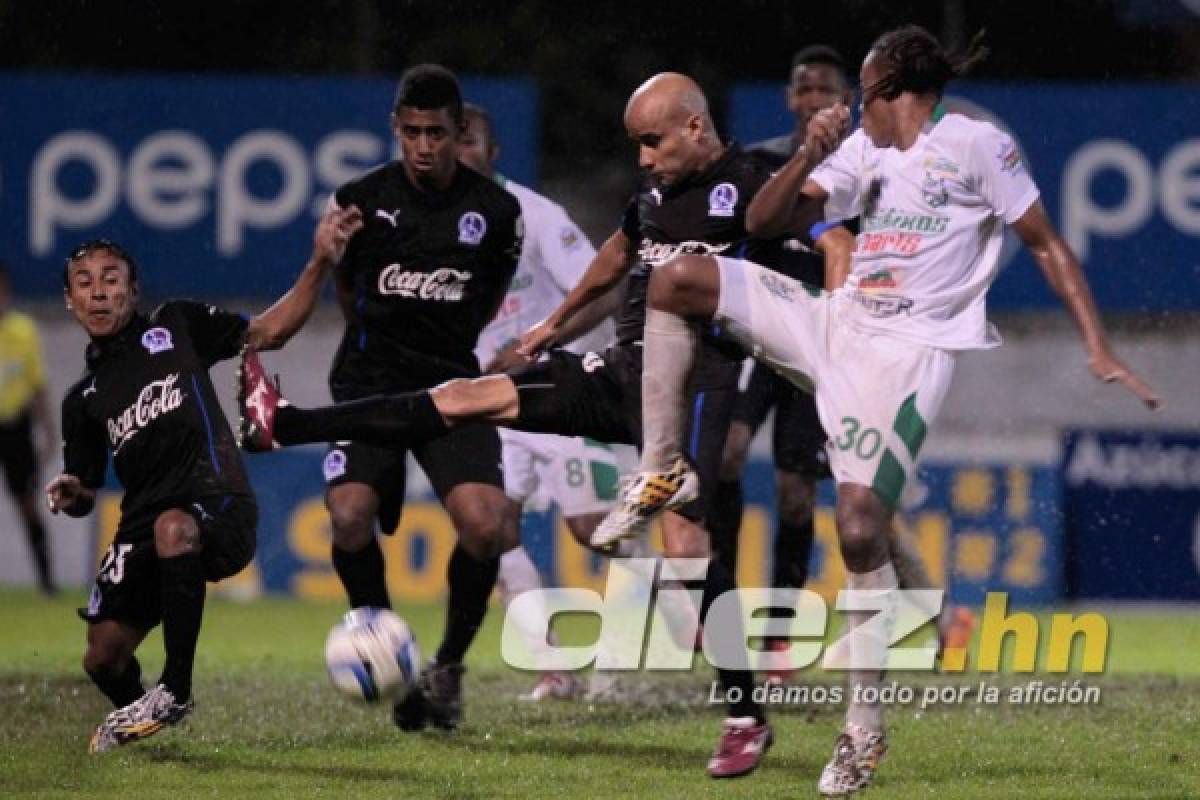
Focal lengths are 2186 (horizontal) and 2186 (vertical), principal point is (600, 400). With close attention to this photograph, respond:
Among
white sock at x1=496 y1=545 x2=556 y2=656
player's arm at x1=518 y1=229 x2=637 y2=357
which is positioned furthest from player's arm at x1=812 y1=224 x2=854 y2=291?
white sock at x1=496 y1=545 x2=556 y2=656

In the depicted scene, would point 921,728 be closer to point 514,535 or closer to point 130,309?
point 514,535

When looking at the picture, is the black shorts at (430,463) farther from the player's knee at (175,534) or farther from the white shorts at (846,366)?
the white shorts at (846,366)

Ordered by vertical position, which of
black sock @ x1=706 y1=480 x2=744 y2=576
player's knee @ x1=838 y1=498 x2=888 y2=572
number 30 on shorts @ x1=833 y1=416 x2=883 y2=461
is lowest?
black sock @ x1=706 y1=480 x2=744 y2=576

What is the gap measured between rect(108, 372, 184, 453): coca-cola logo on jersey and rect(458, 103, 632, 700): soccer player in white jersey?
7.37ft

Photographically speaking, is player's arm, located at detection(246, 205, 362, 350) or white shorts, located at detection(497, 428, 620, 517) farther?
white shorts, located at detection(497, 428, 620, 517)

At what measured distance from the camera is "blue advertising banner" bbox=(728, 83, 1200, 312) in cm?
1460

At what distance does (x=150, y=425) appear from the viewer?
7633 mm

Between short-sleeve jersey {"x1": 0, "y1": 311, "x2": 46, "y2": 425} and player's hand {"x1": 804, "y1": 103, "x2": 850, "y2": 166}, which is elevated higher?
player's hand {"x1": 804, "y1": 103, "x2": 850, "y2": 166}

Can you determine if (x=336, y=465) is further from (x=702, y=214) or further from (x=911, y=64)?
(x=911, y=64)

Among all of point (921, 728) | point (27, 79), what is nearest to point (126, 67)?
point (27, 79)

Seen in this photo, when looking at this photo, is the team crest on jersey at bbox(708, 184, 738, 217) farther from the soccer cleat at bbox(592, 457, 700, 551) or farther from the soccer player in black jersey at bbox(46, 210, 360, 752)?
the soccer player in black jersey at bbox(46, 210, 360, 752)

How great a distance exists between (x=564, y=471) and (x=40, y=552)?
5938 mm

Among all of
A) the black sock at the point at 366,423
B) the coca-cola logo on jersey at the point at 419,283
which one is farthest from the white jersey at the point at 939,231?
the coca-cola logo on jersey at the point at 419,283

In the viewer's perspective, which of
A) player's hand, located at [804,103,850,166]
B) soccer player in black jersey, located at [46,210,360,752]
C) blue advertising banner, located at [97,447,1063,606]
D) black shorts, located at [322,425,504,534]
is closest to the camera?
player's hand, located at [804,103,850,166]
